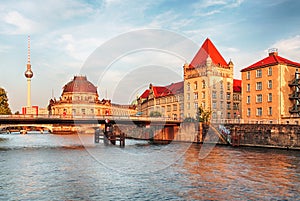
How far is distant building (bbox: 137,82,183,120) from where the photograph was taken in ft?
379

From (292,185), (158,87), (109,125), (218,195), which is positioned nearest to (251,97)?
(109,125)

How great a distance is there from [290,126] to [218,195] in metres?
36.6

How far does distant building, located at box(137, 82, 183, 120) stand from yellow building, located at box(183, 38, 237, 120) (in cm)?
665

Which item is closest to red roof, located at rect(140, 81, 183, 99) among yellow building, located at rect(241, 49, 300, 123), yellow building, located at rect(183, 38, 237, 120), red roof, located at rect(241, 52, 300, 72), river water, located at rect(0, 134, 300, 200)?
yellow building, located at rect(183, 38, 237, 120)

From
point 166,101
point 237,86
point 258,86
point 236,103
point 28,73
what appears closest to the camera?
point 258,86

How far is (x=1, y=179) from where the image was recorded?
31.5 metres

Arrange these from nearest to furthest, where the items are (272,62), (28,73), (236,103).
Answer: (272,62) < (236,103) < (28,73)

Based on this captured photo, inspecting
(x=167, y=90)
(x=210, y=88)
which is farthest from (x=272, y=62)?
(x=167, y=90)

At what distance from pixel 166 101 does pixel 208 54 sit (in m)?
26.4

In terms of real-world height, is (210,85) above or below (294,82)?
above

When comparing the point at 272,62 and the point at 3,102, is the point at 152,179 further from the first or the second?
the point at 3,102

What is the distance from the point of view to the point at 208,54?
105m

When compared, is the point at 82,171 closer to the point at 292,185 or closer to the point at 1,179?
the point at 1,179

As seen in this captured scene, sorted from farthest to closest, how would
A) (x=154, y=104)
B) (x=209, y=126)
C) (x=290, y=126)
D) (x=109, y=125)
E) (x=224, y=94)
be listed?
(x=154, y=104), (x=224, y=94), (x=109, y=125), (x=209, y=126), (x=290, y=126)
